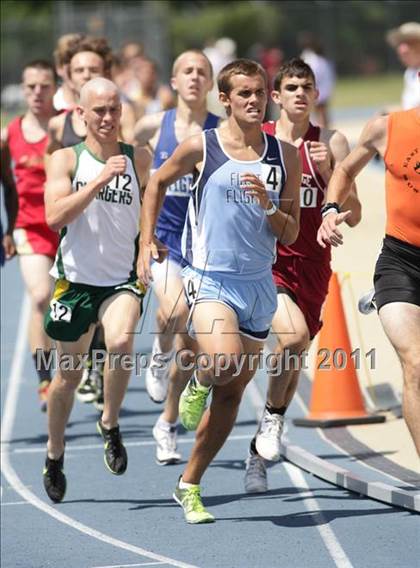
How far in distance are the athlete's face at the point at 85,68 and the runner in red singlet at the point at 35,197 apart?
0.80m

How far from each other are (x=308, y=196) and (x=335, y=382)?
2.35 meters

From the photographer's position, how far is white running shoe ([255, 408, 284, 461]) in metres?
8.38

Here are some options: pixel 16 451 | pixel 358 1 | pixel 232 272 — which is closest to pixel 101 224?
pixel 232 272

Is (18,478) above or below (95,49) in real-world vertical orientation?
below

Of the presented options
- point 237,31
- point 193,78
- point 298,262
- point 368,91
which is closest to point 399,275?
point 298,262

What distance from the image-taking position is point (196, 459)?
785 centimetres

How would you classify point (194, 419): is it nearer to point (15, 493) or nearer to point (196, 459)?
point (196, 459)

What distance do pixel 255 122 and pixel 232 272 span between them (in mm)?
791

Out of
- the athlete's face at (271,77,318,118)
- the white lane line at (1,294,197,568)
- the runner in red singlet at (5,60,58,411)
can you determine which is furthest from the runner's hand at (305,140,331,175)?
the runner in red singlet at (5,60,58,411)

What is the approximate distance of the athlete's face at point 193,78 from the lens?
9.74 meters

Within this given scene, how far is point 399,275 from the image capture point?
7.48 metres

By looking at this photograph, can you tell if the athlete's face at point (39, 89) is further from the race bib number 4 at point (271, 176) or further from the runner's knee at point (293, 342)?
the race bib number 4 at point (271, 176)

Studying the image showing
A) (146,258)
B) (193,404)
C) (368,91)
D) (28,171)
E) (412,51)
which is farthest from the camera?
(368,91)

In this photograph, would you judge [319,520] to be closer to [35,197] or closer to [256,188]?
[256,188]
